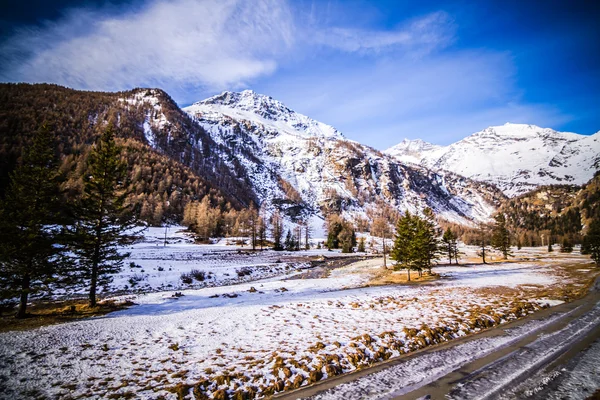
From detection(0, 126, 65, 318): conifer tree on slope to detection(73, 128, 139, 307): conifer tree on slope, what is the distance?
4.89ft

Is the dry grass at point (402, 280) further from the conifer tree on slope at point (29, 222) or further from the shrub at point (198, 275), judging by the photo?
the conifer tree on slope at point (29, 222)

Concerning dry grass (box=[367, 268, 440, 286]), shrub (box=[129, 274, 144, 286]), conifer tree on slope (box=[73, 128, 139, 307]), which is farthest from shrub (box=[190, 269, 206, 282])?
dry grass (box=[367, 268, 440, 286])

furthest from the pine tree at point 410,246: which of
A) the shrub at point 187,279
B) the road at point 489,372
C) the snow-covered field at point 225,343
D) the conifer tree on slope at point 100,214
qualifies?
the conifer tree on slope at point 100,214

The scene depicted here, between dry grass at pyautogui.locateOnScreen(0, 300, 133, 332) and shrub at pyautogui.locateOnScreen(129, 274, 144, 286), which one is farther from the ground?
dry grass at pyautogui.locateOnScreen(0, 300, 133, 332)

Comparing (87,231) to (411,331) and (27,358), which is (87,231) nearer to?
(27,358)

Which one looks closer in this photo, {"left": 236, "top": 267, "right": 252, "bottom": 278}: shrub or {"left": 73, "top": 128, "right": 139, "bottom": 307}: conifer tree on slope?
{"left": 73, "top": 128, "right": 139, "bottom": 307}: conifer tree on slope

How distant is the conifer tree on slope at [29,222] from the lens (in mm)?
13555

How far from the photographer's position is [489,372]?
7.69m

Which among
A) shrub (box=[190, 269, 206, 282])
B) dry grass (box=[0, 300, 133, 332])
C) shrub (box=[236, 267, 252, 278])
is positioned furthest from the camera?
shrub (box=[236, 267, 252, 278])

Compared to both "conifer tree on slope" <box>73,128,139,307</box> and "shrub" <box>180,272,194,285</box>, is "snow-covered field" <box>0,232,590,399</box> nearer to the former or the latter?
"conifer tree on slope" <box>73,128,139,307</box>

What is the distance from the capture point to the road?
6.62 meters

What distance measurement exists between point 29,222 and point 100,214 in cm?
360

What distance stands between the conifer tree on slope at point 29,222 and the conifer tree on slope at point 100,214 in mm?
1490

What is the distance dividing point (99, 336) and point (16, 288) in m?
7.80
